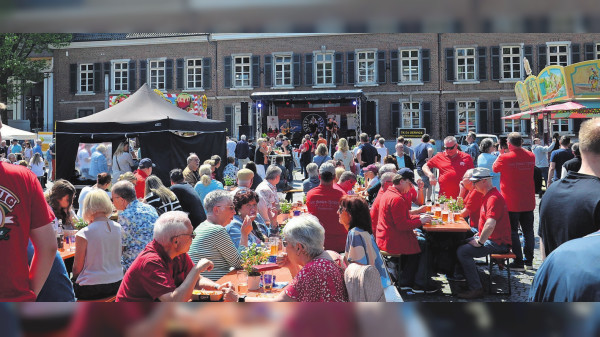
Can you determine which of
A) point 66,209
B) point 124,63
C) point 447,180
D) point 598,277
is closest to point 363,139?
point 447,180

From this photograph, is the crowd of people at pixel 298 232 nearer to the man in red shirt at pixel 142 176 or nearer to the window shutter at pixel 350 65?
the man in red shirt at pixel 142 176

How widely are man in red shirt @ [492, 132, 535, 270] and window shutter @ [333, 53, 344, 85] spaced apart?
22.1 meters

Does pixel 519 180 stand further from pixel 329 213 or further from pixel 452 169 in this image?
pixel 329 213

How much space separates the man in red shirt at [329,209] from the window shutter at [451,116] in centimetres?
2284

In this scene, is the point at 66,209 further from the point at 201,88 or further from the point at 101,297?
the point at 201,88

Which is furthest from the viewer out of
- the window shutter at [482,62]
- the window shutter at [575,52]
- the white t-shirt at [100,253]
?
the window shutter at [482,62]

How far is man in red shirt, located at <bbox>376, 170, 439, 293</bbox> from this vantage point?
520cm

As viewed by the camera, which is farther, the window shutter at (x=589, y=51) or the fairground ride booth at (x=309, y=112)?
the window shutter at (x=589, y=51)

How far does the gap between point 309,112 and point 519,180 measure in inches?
766

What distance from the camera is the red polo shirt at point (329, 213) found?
5363 mm

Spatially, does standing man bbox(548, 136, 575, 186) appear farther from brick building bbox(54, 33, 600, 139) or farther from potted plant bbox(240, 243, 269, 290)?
brick building bbox(54, 33, 600, 139)

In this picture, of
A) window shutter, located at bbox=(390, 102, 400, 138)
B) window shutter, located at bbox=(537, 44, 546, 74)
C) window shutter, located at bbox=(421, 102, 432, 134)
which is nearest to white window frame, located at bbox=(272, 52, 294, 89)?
window shutter, located at bbox=(390, 102, 400, 138)

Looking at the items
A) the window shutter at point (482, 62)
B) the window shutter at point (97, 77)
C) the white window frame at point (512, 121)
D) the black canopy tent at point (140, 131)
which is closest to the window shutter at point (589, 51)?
the white window frame at point (512, 121)

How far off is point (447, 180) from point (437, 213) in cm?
136
